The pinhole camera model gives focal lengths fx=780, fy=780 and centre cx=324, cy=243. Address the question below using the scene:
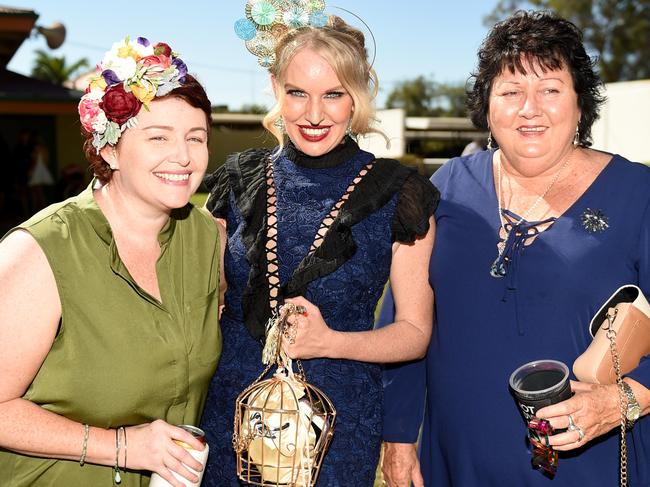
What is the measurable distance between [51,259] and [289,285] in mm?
825

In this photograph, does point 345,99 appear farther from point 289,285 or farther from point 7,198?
point 7,198

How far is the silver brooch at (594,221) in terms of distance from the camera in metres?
2.80

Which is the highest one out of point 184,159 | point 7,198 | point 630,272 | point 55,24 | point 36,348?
point 55,24

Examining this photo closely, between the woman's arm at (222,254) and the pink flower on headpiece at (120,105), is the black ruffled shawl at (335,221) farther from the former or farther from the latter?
the pink flower on headpiece at (120,105)

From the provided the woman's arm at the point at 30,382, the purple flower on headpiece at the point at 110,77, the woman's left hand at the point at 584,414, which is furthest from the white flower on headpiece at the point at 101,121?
the woman's left hand at the point at 584,414

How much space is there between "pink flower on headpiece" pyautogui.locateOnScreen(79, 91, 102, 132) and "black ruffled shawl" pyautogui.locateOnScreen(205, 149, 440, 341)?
68 cm

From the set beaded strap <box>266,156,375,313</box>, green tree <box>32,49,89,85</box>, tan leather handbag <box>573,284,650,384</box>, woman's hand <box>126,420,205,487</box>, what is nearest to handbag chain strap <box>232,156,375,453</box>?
beaded strap <box>266,156,375,313</box>

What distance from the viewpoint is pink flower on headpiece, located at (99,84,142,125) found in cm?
239

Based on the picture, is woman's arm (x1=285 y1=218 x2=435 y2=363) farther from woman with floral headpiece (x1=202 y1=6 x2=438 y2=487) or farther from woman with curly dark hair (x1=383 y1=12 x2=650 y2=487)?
woman with curly dark hair (x1=383 y1=12 x2=650 y2=487)

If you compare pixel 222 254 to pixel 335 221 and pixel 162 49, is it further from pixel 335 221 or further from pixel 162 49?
pixel 162 49

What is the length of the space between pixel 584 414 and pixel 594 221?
0.70 meters

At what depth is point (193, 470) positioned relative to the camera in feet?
7.54

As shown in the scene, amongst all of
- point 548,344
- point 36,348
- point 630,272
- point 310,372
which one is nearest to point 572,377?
point 548,344

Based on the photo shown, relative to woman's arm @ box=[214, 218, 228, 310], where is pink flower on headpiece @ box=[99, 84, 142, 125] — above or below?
above
